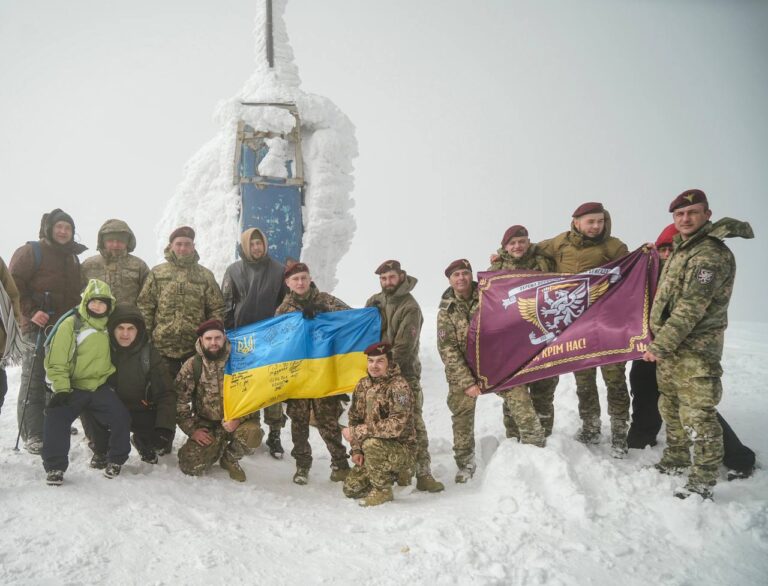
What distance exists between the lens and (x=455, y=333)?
4379mm

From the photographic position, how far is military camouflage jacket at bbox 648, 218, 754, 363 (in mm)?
3213

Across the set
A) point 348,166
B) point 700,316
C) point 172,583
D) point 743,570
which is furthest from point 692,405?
point 348,166

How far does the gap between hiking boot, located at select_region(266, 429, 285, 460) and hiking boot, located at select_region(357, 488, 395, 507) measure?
1.55 meters

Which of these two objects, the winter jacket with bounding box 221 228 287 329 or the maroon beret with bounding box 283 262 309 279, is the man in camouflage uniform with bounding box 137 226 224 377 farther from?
the maroon beret with bounding box 283 262 309 279

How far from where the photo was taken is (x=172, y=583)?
7.84 feet

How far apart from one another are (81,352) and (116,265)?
1341 millimetres

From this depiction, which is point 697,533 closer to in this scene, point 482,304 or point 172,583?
point 482,304

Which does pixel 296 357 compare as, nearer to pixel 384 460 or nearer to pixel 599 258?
pixel 384 460

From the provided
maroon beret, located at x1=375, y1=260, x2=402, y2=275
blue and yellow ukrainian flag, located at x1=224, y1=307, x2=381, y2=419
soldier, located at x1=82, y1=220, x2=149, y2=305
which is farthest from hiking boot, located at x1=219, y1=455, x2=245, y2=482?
maroon beret, located at x1=375, y1=260, x2=402, y2=275

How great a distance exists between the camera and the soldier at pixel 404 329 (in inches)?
163

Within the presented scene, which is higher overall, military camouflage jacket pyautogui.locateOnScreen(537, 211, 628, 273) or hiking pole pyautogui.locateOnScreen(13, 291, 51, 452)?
military camouflage jacket pyautogui.locateOnScreen(537, 211, 628, 273)

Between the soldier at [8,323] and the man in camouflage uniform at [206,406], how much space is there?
1308mm

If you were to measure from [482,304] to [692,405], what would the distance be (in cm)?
185

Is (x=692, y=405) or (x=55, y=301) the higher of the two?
(x=55, y=301)
